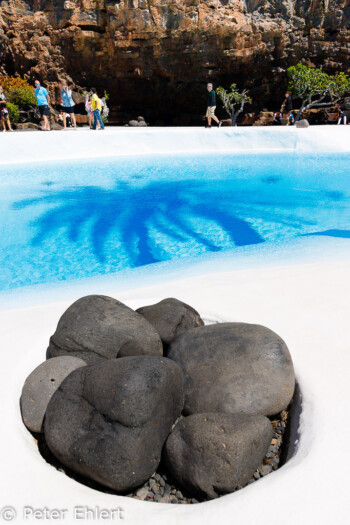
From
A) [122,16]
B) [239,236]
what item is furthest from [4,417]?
[122,16]

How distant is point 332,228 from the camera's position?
24.1 feet

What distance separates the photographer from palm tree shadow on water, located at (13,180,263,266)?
6.97 metres

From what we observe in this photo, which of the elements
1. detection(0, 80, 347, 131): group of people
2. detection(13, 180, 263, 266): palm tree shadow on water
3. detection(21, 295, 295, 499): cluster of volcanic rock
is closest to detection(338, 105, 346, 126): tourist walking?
detection(0, 80, 347, 131): group of people

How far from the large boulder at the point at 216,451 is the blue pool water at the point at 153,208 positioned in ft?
13.1

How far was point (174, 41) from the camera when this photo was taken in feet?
62.8

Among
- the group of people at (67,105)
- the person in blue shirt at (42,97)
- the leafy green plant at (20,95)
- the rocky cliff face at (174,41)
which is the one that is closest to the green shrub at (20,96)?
the leafy green plant at (20,95)

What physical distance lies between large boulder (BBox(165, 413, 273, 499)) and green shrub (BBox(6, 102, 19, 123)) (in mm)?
16888

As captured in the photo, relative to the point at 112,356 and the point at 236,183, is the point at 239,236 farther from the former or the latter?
the point at 112,356

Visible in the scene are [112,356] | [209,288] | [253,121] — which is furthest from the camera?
[253,121]

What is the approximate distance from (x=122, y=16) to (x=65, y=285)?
1827 centimetres

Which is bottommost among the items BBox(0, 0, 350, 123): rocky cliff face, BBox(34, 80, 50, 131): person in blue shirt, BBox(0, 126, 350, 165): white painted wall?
BBox(0, 126, 350, 165): white painted wall

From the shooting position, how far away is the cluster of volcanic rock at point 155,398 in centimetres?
208

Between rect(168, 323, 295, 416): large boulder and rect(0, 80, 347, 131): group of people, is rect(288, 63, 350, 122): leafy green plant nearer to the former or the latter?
rect(0, 80, 347, 131): group of people

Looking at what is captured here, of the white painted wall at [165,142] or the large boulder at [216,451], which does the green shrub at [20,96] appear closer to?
the white painted wall at [165,142]
